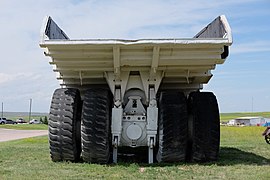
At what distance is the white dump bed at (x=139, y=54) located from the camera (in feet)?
26.6

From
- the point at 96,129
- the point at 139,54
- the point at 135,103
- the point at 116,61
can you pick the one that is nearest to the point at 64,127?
the point at 96,129

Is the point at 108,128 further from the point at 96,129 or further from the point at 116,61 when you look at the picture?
the point at 116,61

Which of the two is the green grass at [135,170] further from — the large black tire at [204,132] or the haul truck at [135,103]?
the haul truck at [135,103]

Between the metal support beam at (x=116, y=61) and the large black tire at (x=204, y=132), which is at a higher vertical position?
the metal support beam at (x=116, y=61)

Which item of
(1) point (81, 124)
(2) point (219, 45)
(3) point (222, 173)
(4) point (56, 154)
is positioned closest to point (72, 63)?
(1) point (81, 124)

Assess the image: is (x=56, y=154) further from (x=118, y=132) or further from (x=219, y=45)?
(x=219, y=45)

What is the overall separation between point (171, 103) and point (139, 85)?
79 cm

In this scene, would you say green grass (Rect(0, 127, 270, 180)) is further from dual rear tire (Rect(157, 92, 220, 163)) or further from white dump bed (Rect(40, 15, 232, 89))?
white dump bed (Rect(40, 15, 232, 89))

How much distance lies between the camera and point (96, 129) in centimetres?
882

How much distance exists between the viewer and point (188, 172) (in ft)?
25.3

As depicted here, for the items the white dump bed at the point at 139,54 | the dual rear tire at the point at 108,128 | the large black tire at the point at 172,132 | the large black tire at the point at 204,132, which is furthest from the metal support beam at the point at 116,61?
the large black tire at the point at 204,132

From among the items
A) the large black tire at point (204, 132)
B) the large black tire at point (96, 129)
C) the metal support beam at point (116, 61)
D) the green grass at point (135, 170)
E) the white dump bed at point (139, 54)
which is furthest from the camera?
the large black tire at point (204, 132)

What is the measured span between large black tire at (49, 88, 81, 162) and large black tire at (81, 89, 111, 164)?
0.29m

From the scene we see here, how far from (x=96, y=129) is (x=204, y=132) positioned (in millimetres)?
1998
